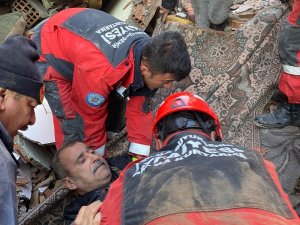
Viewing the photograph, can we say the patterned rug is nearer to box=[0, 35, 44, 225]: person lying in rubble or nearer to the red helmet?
the red helmet

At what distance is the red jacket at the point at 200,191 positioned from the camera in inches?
63.6

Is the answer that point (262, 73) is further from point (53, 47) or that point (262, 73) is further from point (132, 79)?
point (53, 47)

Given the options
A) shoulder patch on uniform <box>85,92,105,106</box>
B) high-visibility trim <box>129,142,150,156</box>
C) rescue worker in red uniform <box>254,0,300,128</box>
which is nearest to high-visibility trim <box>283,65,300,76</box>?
rescue worker in red uniform <box>254,0,300,128</box>

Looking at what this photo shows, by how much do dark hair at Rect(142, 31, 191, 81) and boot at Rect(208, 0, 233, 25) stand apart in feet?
4.66

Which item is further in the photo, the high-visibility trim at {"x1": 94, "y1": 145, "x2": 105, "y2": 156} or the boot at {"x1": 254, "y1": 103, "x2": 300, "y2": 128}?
the boot at {"x1": 254, "y1": 103, "x2": 300, "y2": 128}

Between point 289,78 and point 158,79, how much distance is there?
1.28m

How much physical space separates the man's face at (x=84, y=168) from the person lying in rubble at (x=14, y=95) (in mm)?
1029

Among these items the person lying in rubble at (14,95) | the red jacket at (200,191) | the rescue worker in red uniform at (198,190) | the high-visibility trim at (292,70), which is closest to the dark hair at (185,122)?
the rescue worker in red uniform at (198,190)

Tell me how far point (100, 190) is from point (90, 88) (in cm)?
73

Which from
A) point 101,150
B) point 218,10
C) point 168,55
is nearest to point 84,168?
point 101,150

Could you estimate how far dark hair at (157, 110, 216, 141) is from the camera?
226 cm

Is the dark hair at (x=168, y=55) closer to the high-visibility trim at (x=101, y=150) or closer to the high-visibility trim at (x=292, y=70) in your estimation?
the high-visibility trim at (x=101, y=150)

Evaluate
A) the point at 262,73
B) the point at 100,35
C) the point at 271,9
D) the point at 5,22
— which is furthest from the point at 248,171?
the point at 5,22

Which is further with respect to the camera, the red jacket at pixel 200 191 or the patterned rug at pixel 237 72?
the patterned rug at pixel 237 72
